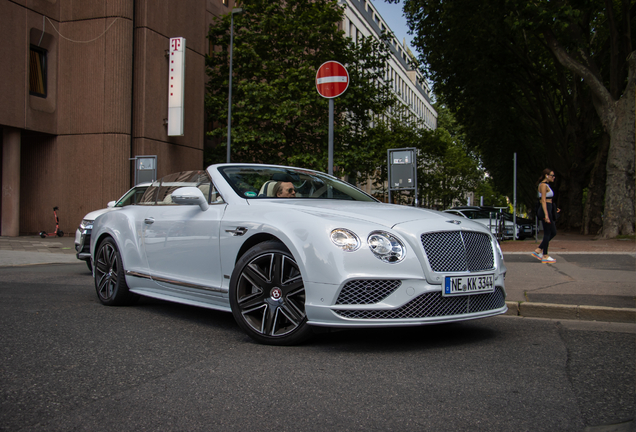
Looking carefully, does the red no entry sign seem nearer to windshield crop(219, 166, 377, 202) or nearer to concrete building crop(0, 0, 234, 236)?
windshield crop(219, 166, 377, 202)

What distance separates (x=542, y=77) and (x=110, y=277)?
25.3m

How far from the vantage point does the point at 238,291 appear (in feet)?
14.9

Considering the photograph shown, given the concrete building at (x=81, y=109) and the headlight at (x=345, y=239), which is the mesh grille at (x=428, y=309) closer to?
the headlight at (x=345, y=239)

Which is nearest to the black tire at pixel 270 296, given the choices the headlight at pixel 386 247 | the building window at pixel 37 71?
the headlight at pixel 386 247

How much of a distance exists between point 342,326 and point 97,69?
21178 mm

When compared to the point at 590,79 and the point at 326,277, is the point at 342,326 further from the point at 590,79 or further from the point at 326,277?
the point at 590,79

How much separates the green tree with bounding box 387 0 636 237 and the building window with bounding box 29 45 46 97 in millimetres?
14485

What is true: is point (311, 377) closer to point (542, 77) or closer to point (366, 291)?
point (366, 291)

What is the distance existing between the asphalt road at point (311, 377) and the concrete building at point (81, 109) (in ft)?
59.1

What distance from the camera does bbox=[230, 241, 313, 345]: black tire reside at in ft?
14.0

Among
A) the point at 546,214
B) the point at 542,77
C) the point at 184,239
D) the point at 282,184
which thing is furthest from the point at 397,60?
the point at 184,239

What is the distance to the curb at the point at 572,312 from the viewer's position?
5.78 meters

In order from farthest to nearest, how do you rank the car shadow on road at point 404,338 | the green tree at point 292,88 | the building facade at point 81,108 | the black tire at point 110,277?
the green tree at point 292,88 < the building facade at point 81,108 < the black tire at point 110,277 < the car shadow on road at point 404,338

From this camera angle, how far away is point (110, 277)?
21.0 ft
